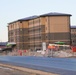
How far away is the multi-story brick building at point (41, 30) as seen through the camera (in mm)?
112812

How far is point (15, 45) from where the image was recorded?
138375 millimetres

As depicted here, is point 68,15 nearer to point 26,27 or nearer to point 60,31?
point 60,31

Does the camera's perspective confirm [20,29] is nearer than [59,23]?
No

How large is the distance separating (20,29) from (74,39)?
27680 millimetres

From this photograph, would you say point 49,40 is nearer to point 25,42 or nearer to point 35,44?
point 35,44

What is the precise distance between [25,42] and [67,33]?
89.8 ft

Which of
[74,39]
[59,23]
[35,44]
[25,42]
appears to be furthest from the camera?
[74,39]

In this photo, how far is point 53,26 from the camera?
11319 centimetres

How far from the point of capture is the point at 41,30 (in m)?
118

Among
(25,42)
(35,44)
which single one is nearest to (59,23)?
(35,44)

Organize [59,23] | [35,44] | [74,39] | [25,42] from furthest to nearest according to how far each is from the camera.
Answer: [74,39] < [25,42] < [35,44] < [59,23]

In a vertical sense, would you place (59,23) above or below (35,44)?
above

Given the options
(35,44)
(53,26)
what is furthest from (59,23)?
(35,44)

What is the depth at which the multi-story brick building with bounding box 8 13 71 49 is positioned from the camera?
11281cm
